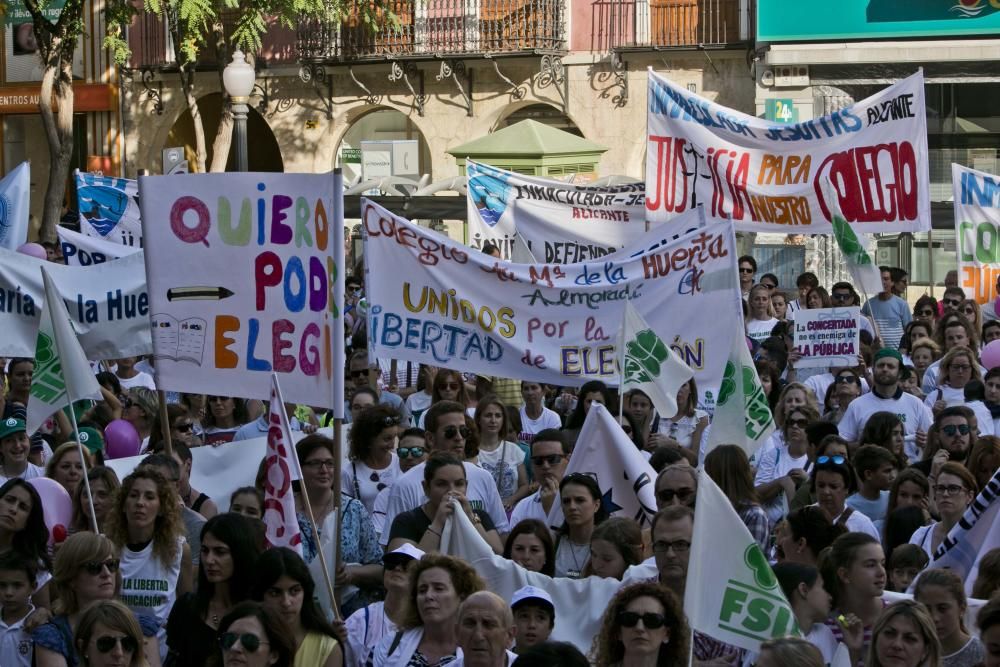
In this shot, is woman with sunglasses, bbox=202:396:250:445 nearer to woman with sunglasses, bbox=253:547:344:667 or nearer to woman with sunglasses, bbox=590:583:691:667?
woman with sunglasses, bbox=253:547:344:667

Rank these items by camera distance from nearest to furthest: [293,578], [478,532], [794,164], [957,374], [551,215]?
[293,578] < [478,532] < [957,374] < [794,164] < [551,215]

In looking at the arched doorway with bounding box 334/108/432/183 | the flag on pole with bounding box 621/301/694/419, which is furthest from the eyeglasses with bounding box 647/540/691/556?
the arched doorway with bounding box 334/108/432/183

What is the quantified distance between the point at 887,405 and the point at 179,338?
458 centimetres

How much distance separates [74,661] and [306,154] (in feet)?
79.3

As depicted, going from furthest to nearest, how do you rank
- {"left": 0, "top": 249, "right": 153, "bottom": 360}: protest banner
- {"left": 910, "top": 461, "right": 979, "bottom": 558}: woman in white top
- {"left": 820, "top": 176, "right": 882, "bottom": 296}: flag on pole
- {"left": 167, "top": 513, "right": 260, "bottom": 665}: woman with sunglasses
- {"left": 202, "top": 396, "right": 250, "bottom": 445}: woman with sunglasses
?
{"left": 820, "top": 176, "right": 882, "bottom": 296}: flag on pole → {"left": 0, "top": 249, "right": 153, "bottom": 360}: protest banner → {"left": 202, "top": 396, "right": 250, "bottom": 445}: woman with sunglasses → {"left": 910, "top": 461, "right": 979, "bottom": 558}: woman in white top → {"left": 167, "top": 513, "right": 260, "bottom": 665}: woman with sunglasses

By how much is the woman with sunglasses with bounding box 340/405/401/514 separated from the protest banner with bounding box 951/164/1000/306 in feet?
24.8

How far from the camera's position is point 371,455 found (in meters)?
8.71

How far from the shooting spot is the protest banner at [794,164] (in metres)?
14.2

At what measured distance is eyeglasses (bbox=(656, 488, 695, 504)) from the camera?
24.9 ft

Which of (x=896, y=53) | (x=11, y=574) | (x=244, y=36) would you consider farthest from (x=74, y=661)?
(x=244, y=36)

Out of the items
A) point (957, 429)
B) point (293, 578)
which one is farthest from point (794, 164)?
point (293, 578)

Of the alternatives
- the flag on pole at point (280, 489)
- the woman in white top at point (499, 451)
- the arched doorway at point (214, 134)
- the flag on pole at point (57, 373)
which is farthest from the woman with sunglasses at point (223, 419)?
the arched doorway at point (214, 134)

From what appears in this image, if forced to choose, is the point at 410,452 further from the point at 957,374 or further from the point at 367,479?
the point at 957,374

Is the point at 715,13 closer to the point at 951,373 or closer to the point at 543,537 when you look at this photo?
the point at 951,373
